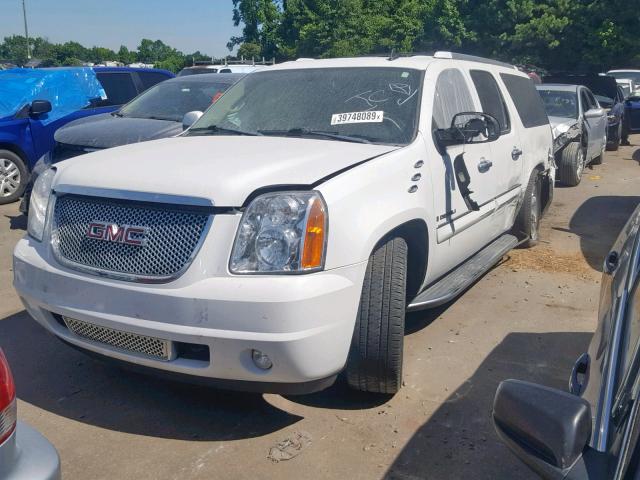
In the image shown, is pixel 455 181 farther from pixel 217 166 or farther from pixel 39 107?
pixel 39 107

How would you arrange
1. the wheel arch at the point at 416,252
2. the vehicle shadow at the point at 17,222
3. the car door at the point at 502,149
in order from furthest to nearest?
the vehicle shadow at the point at 17,222, the car door at the point at 502,149, the wheel arch at the point at 416,252

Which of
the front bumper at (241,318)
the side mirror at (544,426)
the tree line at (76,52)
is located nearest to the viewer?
the side mirror at (544,426)

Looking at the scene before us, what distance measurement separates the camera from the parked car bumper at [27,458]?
2.00m

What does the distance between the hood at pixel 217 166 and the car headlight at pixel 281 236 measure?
0.10 meters

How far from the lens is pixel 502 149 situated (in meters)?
5.52

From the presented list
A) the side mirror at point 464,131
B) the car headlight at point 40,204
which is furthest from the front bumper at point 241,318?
the side mirror at point 464,131

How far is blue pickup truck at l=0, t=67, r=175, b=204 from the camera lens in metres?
9.18

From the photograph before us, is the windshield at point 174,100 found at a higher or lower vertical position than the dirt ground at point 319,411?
higher

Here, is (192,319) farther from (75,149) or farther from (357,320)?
(75,149)

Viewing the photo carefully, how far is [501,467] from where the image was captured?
327 cm

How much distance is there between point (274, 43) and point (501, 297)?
159ft

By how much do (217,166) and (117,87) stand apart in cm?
776

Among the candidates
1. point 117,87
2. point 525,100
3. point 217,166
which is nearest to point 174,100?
point 117,87

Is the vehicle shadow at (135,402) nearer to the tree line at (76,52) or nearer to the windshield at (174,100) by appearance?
the windshield at (174,100)
